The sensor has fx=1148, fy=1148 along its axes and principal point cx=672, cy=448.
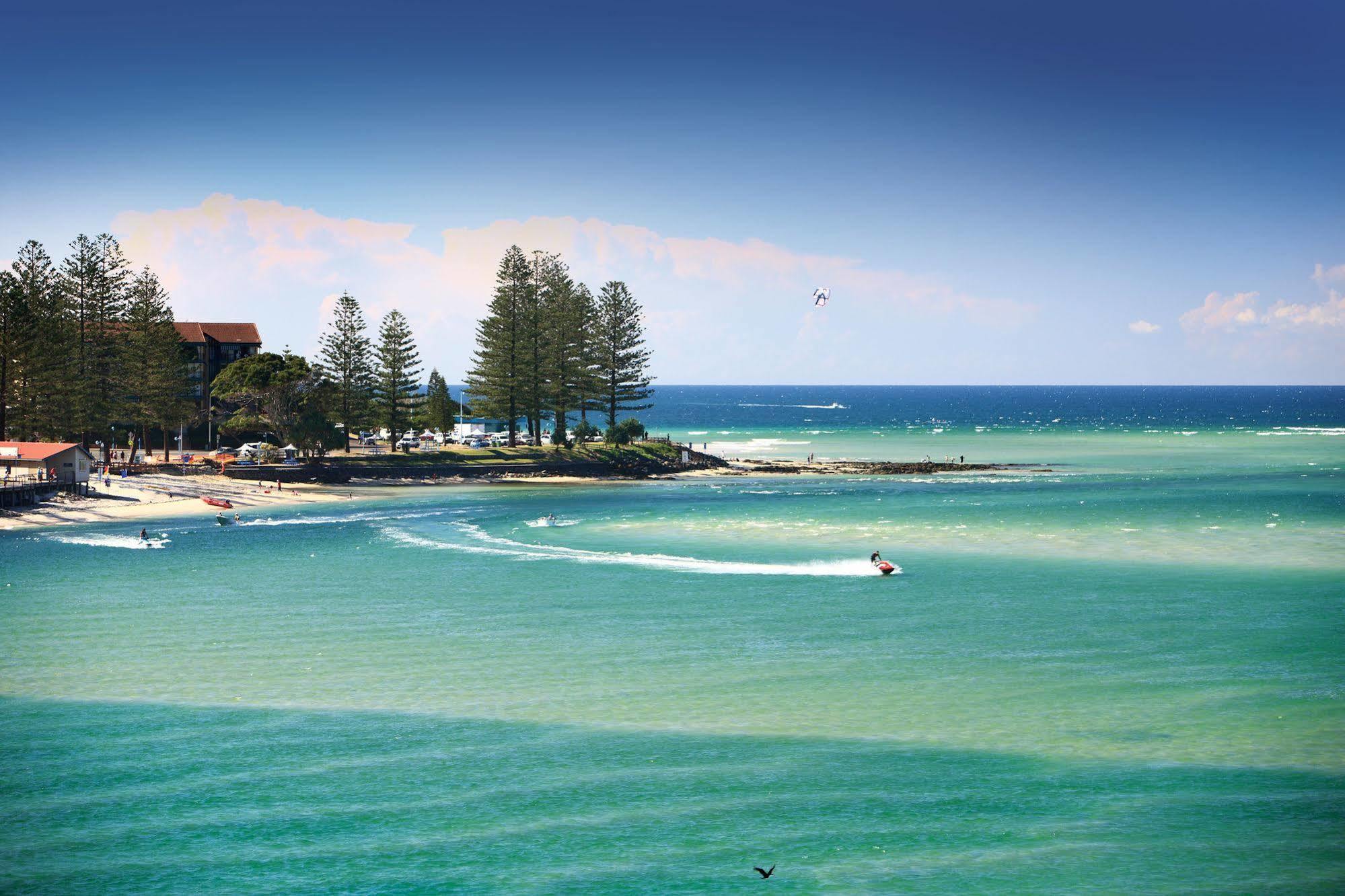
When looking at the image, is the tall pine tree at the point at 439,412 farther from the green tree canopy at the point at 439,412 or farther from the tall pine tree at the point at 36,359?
the tall pine tree at the point at 36,359

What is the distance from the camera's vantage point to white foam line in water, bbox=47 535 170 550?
66125 millimetres

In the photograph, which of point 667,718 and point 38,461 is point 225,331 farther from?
point 667,718

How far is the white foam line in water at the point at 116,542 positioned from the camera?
66125 mm

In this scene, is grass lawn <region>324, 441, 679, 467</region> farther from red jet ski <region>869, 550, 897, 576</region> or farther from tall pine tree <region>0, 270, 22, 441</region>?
red jet ski <region>869, 550, 897, 576</region>

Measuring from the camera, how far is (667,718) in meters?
34.2

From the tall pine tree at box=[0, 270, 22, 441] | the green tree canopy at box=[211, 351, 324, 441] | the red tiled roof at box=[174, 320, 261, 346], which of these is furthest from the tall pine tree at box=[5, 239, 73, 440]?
the red tiled roof at box=[174, 320, 261, 346]

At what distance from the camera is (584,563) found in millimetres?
62125

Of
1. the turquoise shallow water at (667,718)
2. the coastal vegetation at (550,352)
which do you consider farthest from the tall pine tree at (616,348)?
the turquoise shallow water at (667,718)

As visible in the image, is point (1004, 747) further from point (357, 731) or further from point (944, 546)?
point (944, 546)

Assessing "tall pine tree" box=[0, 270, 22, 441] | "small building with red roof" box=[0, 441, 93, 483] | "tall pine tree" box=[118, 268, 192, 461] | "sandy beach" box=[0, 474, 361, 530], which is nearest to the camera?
"sandy beach" box=[0, 474, 361, 530]

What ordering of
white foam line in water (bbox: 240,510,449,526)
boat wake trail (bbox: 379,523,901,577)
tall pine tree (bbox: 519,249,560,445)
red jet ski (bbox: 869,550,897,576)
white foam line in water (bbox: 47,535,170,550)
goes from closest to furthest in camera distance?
red jet ski (bbox: 869,550,897,576)
boat wake trail (bbox: 379,523,901,577)
white foam line in water (bbox: 47,535,170,550)
white foam line in water (bbox: 240,510,449,526)
tall pine tree (bbox: 519,249,560,445)

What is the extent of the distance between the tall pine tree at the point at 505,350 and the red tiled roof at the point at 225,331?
3352 centimetres

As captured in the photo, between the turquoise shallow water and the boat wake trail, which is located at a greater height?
A: the boat wake trail

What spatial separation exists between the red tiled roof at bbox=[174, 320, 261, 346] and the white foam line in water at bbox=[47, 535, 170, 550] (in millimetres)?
68321
